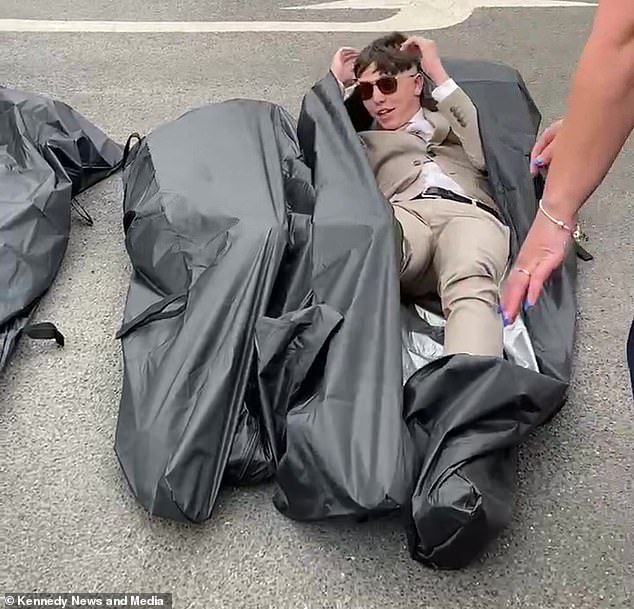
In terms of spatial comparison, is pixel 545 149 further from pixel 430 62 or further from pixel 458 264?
pixel 430 62

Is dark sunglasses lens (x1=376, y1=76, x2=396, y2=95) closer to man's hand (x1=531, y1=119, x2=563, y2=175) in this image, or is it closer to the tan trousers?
the tan trousers

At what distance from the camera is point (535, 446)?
44.8 inches

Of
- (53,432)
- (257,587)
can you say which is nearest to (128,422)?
(53,432)

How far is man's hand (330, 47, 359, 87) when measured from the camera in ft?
4.91

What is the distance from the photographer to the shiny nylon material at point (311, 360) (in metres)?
0.97

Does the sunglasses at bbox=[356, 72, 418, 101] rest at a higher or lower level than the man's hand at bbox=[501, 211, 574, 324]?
lower

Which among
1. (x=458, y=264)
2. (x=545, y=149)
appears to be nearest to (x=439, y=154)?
(x=458, y=264)

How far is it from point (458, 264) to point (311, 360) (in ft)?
0.98

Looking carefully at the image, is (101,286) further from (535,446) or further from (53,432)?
(535,446)

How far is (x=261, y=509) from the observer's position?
1.05 metres

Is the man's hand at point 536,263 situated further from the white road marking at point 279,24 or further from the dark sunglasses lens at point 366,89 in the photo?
the white road marking at point 279,24

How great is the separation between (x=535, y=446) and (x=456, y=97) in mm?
630
